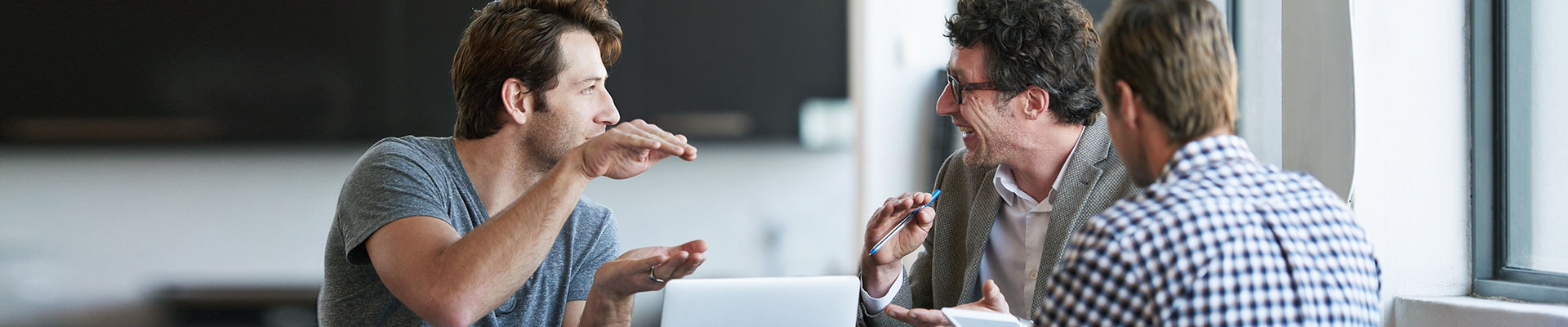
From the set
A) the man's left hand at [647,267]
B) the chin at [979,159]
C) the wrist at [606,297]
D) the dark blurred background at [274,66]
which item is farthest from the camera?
the dark blurred background at [274,66]

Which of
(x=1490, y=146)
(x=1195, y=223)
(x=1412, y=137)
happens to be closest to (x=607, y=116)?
(x=1195, y=223)

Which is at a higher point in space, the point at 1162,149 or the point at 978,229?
the point at 1162,149

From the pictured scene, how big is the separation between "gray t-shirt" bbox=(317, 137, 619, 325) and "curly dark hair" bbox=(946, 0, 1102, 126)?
75 cm

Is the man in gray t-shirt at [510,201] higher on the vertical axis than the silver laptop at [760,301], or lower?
higher

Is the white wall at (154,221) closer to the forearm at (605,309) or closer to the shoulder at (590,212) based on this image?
the shoulder at (590,212)

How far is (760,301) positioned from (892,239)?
41cm

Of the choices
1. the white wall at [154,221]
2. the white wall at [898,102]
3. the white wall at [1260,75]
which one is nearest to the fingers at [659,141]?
the white wall at [154,221]

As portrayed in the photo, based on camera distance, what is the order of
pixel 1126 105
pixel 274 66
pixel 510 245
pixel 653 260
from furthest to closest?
pixel 274 66 → pixel 653 260 → pixel 510 245 → pixel 1126 105

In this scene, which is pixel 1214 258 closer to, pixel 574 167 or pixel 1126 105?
pixel 1126 105

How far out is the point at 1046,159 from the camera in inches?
71.1

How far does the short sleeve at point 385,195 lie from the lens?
55.8 inches

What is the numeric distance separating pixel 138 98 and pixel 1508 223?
295 cm

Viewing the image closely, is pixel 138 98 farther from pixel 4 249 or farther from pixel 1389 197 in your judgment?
pixel 1389 197

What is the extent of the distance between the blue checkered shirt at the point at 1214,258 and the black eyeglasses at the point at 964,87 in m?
0.88
